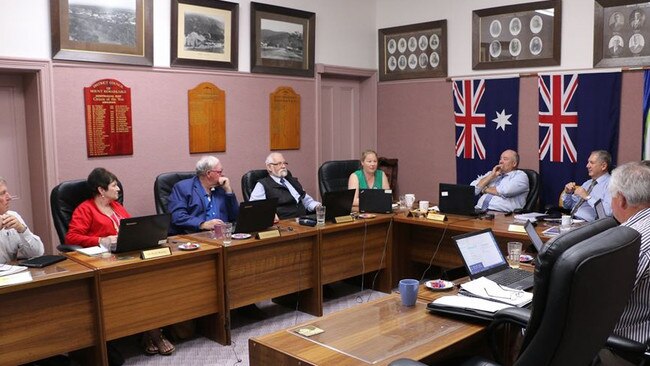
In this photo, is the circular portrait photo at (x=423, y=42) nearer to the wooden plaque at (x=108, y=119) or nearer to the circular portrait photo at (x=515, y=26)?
the circular portrait photo at (x=515, y=26)

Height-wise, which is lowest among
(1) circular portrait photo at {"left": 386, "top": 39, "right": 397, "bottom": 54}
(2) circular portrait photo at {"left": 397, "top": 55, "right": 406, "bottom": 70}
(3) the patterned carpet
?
(3) the patterned carpet

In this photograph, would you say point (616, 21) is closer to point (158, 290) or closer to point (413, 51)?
point (413, 51)

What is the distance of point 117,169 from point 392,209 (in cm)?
222

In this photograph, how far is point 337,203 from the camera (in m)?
4.18

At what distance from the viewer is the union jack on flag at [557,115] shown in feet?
17.0

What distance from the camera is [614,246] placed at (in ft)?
4.34

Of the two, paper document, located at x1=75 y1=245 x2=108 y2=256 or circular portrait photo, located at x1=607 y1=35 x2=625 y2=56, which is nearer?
paper document, located at x1=75 y1=245 x2=108 y2=256

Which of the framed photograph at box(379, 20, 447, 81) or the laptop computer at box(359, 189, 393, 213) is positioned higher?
the framed photograph at box(379, 20, 447, 81)

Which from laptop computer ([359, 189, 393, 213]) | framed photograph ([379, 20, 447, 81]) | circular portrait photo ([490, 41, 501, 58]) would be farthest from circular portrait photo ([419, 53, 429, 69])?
laptop computer ([359, 189, 393, 213])

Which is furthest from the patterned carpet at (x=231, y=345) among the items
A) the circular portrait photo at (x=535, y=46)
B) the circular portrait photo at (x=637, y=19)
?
the circular portrait photo at (x=637, y=19)

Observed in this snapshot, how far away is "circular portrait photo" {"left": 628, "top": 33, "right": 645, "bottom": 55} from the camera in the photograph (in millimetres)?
4715

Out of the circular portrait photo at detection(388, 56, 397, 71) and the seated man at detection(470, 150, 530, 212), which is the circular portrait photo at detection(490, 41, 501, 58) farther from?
the circular portrait photo at detection(388, 56, 397, 71)

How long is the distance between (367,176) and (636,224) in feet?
10.5

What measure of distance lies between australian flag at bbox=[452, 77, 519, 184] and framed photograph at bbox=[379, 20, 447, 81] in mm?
376
